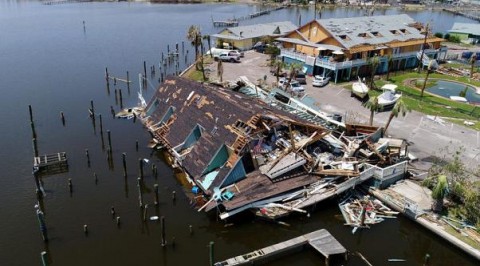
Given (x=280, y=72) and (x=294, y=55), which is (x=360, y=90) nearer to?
(x=280, y=72)

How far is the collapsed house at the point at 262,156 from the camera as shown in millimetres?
→ 35281

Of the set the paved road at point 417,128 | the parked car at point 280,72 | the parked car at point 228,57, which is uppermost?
the parked car at point 228,57

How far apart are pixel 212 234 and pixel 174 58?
6561 centimetres

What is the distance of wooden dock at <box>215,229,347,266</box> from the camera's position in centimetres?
2969

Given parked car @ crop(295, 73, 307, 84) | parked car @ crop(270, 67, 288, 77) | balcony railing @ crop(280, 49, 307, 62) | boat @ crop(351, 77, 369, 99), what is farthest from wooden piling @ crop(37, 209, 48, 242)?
balcony railing @ crop(280, 49, 307, 62)

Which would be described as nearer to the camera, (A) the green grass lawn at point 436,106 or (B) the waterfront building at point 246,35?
(A) the green grass lawn at point 436,106

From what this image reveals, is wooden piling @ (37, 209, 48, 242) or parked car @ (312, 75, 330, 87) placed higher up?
parked car @ (312, 75, 330, 87)

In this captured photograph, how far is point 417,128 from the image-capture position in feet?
164

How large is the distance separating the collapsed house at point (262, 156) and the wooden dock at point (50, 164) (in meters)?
11.3

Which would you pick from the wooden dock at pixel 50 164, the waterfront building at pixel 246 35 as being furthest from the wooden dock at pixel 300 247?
the waterfront building at pixel 246 35

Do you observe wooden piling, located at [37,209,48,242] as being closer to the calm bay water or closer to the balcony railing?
the calm bay water

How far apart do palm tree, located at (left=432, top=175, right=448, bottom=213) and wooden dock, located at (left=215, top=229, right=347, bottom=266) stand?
950 centimetres

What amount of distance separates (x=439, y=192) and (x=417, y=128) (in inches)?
735

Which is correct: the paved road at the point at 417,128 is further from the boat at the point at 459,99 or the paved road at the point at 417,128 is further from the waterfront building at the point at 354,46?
the boat at the point at 459,99
